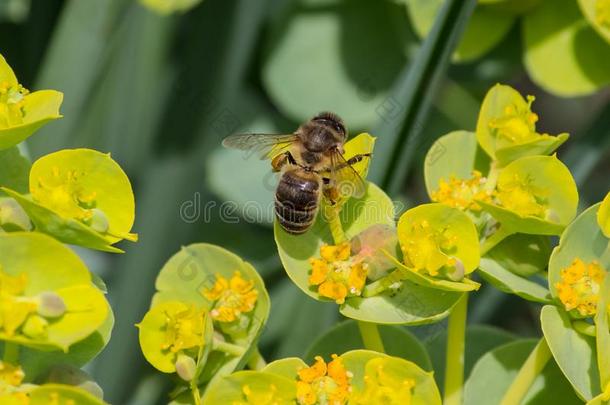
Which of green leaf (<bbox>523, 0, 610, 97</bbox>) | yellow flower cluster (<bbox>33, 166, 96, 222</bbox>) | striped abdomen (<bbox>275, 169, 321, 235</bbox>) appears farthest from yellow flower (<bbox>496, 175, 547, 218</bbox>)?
green leaf (<bbox>523, 0, 610, 97</bbox>)

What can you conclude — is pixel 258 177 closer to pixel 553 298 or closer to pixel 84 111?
pixel 84 111

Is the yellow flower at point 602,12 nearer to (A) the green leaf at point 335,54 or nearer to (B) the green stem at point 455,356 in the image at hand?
(A) the green leaf at point 335,54

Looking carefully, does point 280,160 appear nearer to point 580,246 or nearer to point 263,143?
point 263,143

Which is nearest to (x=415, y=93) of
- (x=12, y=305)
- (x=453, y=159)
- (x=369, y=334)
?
(x=453, y=159)

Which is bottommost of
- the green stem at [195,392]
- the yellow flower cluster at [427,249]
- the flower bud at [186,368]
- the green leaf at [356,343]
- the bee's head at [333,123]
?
the green leaf at [356,343]

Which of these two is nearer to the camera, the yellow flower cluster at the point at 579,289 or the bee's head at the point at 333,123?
the yellow flower cluster at the point at 579,289

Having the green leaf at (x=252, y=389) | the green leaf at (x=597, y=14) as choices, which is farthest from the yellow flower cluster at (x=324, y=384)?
the green leaf at (x=597, y=14)

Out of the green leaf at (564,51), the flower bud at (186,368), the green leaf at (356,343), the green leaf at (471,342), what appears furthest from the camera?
the green leaf at (564,51)
